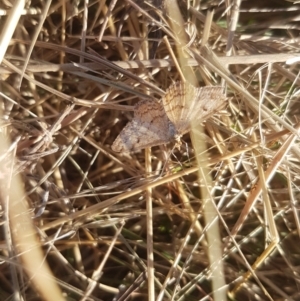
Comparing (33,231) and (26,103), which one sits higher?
(26,103)

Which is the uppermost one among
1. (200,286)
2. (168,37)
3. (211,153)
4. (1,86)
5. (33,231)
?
(168,37)

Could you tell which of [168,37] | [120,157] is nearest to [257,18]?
[168,37]

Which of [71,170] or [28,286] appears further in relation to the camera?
[71,170]

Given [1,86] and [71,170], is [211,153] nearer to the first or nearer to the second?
[71,170]

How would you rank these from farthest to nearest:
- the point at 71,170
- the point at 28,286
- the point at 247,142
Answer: the point at 71,170
the point at 28,286
the point at 247,142

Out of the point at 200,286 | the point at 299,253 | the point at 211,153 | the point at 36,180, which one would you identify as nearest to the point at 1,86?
the point at 36,180

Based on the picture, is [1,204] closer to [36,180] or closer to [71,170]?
[36,180]

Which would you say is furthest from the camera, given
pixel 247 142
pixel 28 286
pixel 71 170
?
pixel 71 170
